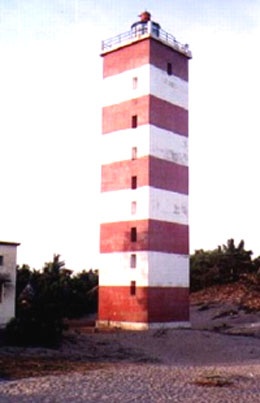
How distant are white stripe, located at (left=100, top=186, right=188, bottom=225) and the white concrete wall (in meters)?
7.38

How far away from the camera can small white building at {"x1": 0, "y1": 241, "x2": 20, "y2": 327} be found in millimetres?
35459

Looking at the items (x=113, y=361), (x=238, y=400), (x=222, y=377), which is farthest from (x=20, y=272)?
(x=238, y=400)

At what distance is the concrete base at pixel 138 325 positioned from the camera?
37.8 m

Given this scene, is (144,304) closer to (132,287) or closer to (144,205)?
(132,287)

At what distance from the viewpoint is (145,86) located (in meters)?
39.8

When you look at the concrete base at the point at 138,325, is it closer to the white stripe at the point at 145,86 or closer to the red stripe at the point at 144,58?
the white stripe at the point at 145,86

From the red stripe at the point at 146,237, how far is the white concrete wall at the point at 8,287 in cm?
690

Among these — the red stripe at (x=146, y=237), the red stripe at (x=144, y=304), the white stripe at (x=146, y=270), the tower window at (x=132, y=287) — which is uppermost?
the red stripe at (x=146, y=237)

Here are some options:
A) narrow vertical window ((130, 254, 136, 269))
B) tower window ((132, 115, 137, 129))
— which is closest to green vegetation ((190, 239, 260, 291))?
narrow vertical window ((130, 254, 136, 269))

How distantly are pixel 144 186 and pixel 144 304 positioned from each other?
7228mm

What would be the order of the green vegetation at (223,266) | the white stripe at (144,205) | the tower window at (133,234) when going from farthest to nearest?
the green vegetation at (223,266), the tower window at (133,234), the white stripe at (144,205)

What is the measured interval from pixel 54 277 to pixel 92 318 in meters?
5.42

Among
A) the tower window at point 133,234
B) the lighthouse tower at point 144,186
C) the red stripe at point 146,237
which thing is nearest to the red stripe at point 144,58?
the lighthouse tower at point 144,186

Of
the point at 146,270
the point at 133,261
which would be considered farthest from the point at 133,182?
the point at 146,270
